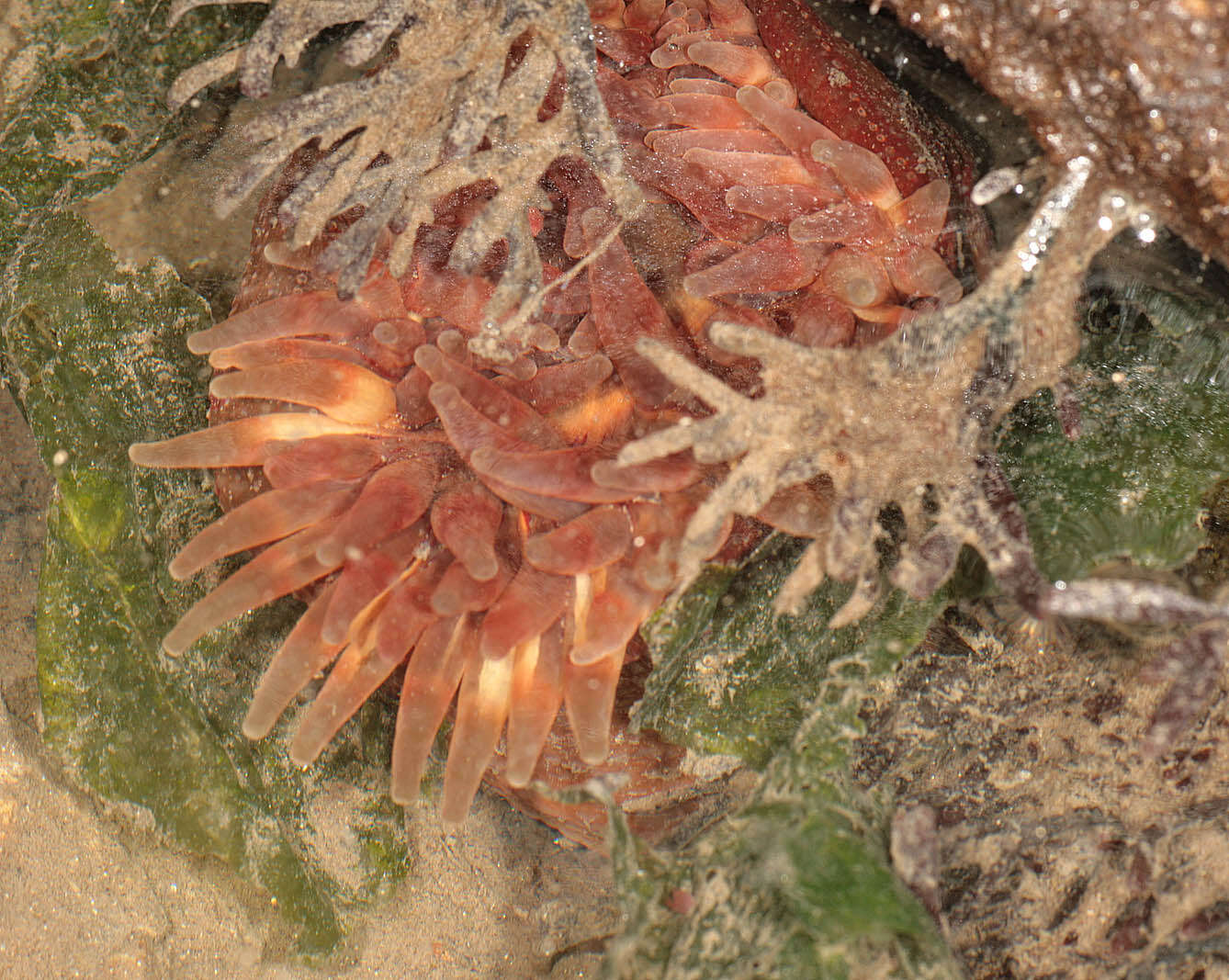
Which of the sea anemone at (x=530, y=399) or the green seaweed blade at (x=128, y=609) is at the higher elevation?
the sea anemone at (x=530, y=399)

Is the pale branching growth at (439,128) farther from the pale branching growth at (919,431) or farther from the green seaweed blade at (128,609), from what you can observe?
the green seaweed blade at (128,609)

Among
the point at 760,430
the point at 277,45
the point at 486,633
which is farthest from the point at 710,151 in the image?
the point at 486,633

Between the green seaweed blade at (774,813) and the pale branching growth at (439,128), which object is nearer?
the green seaweed blade at (774,813)

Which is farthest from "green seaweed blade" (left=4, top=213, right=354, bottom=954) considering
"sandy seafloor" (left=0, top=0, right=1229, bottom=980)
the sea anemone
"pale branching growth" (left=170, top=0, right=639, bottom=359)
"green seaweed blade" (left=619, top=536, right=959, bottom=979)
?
"green seaweed blade" (left=619, top=536, right=959, bottom=979)

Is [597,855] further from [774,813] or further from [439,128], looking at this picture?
[439,128]

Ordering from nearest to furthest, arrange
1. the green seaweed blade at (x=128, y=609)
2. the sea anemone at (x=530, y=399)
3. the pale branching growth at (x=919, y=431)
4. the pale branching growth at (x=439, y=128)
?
the pale branching growth at (x=919, y=431) < the sea anemone at (x=530, y=399) < the pale branching growth at (x=439, y=128) < the green seaweed blade at (x=128, y=609)

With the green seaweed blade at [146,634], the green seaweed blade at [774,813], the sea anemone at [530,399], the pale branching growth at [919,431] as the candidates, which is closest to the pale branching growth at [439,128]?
the sea anemone at [530,399]
